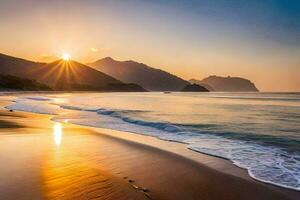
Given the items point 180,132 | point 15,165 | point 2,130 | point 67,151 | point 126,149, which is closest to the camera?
point 15,165

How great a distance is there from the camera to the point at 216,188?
6.75 metres

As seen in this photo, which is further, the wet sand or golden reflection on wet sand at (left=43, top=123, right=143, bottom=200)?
the wet sand

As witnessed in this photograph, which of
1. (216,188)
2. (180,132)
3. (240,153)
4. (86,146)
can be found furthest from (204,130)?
(216,188)

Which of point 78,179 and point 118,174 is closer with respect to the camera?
point 78,179

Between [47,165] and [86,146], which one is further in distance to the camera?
[86,146]

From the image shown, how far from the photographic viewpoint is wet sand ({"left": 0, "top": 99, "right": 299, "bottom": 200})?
6086mm

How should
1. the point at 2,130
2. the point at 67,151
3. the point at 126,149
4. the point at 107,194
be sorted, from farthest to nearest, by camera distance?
1. the point at 2,130
2. the point at 126,149
3. the point at 67,151
4. the point at 107,194

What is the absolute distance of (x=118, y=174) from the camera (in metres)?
7.45

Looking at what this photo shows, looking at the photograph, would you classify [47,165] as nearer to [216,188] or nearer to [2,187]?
[2,187]

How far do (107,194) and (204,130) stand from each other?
11370mm

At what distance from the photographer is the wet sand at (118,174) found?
240 inches

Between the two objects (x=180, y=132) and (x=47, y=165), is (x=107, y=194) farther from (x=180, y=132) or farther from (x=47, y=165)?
(x=180, y=132)

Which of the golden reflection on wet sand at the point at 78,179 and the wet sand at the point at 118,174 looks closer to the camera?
the golden reflection on wet sand at the point at 78,179

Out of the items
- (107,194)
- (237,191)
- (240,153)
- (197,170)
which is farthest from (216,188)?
(240,153)
